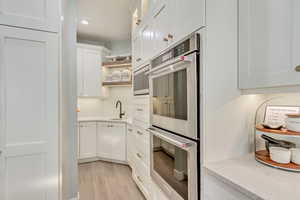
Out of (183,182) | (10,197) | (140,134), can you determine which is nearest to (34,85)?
(10,197)

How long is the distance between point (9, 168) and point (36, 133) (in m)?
0.33

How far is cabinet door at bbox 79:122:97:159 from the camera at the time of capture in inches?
134

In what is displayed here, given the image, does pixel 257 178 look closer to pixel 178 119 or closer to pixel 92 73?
pixel 178 119

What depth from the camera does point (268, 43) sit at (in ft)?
3.18

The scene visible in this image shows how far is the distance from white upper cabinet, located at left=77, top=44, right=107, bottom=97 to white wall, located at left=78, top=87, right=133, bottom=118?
37 centimetres

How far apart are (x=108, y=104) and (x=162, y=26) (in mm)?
3012

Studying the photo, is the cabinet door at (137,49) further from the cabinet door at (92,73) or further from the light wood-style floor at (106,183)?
the light wood-style floor at (106,183)

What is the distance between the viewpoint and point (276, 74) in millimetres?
930

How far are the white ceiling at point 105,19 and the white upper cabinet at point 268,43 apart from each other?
6.93 ft

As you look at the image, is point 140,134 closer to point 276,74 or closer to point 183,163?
point 183,163

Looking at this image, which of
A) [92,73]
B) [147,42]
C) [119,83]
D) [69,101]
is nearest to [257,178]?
[147,42]

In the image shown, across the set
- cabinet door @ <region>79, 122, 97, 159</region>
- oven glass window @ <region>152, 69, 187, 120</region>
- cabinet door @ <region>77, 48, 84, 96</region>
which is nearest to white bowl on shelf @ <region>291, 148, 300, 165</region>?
oven glass window @ <region>152, 69, 187, 120</region>

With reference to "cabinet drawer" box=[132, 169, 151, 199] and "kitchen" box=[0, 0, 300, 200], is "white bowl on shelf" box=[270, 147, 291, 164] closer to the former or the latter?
"kitchen" box=[0, 0, 300, 200]

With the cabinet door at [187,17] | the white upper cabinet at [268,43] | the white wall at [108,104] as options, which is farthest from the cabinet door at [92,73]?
the white upper cabinet at [268,43]
